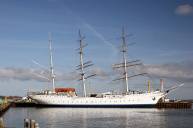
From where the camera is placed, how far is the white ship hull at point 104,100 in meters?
128

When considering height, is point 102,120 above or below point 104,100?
below

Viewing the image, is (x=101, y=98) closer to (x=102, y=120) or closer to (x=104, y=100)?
(x=104, y=100)

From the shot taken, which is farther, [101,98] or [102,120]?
[101,98]

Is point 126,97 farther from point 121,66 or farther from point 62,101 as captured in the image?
point 62,101

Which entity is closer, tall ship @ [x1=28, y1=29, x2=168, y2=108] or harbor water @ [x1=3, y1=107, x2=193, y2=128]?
harbor water @ [x1=3, y1=107, x2=193, y2=128]

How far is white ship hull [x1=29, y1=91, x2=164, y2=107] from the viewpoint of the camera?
127812mm

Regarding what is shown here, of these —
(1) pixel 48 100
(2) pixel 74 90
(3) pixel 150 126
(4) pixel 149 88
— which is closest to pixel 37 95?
(1) pixel 48 100

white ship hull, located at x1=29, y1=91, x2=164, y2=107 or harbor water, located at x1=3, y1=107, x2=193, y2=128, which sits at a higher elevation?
white ship hull, located at x1=29, y1=91, x2=164, y2=107

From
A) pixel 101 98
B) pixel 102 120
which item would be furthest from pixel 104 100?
pixel 102 120

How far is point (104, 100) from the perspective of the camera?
424ft

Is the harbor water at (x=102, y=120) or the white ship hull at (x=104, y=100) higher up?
the white ship hull at (x=104, y=100)

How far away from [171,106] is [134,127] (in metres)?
78.1

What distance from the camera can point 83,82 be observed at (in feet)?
436

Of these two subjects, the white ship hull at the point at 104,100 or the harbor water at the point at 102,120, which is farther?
the white ship hull at the point at 104,100
